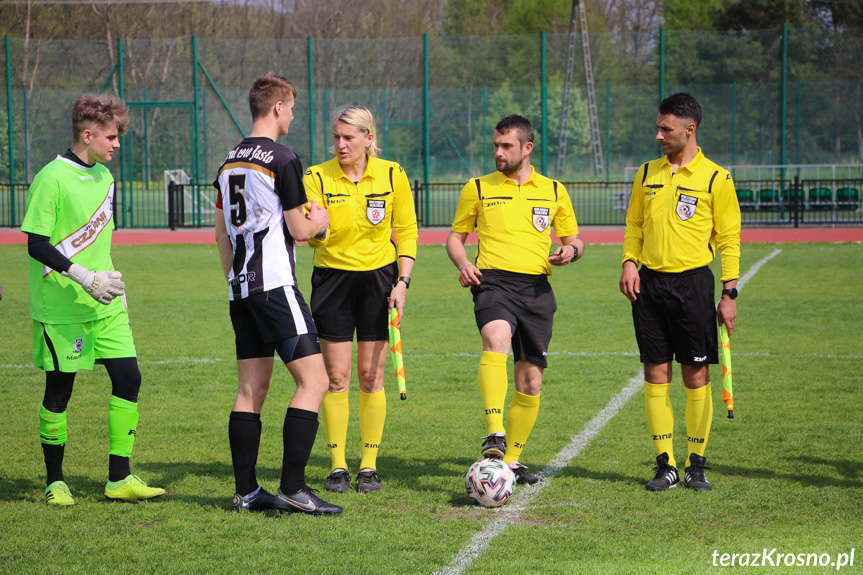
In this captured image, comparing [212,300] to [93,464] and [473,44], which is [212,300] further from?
[473,44]

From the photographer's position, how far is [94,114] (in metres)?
4.86

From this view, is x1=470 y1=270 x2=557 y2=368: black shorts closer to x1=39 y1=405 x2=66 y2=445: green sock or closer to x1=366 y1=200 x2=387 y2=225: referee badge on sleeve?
x1=366 y1=200 x2=387 y2=225: referee badge on sleeve

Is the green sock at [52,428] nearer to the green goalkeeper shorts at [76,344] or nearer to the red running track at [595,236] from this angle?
the green goalkeeper shorts at [76,344]

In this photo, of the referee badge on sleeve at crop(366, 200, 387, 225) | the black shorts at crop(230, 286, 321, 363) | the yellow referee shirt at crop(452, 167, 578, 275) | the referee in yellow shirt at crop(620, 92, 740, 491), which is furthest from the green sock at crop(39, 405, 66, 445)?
the referee in yellow shirt at crop(620, 92, 740, 491)

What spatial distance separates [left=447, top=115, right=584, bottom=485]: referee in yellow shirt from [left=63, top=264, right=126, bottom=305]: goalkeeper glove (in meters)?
1.85

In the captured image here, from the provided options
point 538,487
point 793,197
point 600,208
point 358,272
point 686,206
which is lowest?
point 538,487

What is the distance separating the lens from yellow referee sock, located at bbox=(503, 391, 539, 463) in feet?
17.9

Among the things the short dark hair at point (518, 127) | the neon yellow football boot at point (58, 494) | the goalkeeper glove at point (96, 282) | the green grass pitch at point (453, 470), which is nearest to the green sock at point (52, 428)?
the neon yellow football boot at point (58, 494)

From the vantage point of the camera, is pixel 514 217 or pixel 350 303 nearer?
pixel 350 303

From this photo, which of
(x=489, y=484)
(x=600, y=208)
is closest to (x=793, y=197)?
(x=600, y=208)

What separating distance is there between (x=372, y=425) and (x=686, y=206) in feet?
6.99

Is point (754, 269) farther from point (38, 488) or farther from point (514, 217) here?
point (38, 488)

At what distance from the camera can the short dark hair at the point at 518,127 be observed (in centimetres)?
535

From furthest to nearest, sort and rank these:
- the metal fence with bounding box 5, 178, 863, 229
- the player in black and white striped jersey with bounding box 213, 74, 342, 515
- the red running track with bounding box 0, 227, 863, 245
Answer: the metal fence with bounding box 5, 178, 863, 229
the red running track with bounding box 0, 227, 863, 245
the player in black and white striped jersey with bounding box 213, 74, 342, 515
